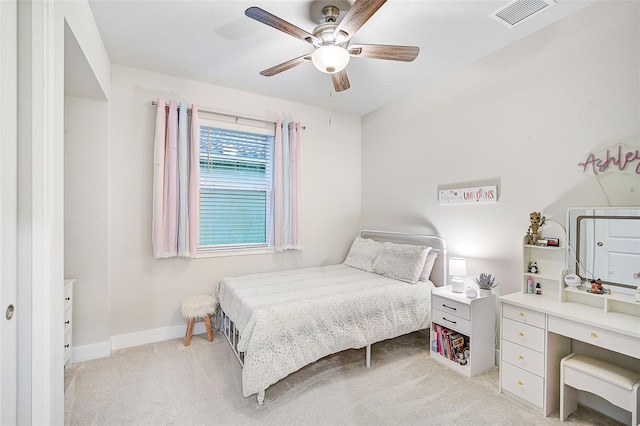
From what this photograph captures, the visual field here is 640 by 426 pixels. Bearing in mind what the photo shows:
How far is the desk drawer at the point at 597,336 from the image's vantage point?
1.55 meters

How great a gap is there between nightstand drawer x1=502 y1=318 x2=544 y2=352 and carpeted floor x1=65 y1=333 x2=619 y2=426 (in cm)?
41

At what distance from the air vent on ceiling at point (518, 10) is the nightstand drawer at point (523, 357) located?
232 centimetres

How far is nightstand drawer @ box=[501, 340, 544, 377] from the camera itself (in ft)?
6.24

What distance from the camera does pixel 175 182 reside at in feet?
9.35

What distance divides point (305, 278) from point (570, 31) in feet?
9.56

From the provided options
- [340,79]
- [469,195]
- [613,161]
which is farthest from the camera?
[469,195]

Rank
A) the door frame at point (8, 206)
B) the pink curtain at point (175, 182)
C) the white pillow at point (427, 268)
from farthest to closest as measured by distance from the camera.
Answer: the white pillow at point (427, 268) → the pink curtain at point (175, 182) → the door frame at point (8, 206)

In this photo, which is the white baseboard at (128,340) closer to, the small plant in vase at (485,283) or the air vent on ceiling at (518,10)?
the small plant in vase at (485,283)

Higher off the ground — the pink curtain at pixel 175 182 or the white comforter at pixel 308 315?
the pink curtain at pixel 175 182

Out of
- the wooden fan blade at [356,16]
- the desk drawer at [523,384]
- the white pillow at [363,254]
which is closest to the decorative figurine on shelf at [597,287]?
the desk drawer at [523,384]

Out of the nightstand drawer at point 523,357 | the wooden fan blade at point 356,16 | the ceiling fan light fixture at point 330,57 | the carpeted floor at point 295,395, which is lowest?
the carpeted floor at point 295,395

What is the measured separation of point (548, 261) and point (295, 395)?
212 cm

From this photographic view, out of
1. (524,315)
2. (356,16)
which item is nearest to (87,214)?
(356,16)

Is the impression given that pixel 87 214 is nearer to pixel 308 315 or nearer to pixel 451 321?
pixel 308 315
